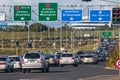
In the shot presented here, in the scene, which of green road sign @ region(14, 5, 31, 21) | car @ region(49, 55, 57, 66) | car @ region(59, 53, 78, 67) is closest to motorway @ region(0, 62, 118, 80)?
car @ region(59, 53, 78, 67)

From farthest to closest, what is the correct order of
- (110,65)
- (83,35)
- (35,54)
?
(83,35), (110,65), (35,54)

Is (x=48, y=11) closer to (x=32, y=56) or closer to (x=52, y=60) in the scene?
(x=52, y=60)

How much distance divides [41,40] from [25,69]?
100482 mm

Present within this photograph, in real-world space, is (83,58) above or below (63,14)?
below

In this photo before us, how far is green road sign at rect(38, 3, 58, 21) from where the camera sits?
203 feet

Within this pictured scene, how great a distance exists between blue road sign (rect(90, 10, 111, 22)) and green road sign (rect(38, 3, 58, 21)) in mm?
6273

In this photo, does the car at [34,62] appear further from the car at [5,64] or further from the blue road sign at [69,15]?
the blue road sign at [69,15]

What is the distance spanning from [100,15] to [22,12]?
9.49 meters

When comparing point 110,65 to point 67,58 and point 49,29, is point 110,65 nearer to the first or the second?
point 67,58

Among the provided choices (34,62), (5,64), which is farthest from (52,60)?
(34,62)

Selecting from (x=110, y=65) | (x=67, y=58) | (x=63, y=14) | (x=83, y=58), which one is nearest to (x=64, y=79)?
(x=110, y=65)

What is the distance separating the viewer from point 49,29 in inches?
5906

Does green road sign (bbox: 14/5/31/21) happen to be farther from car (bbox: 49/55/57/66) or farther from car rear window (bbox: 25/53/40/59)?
car rear window (bbox: 25/53/40/59)

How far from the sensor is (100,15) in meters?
66.3
